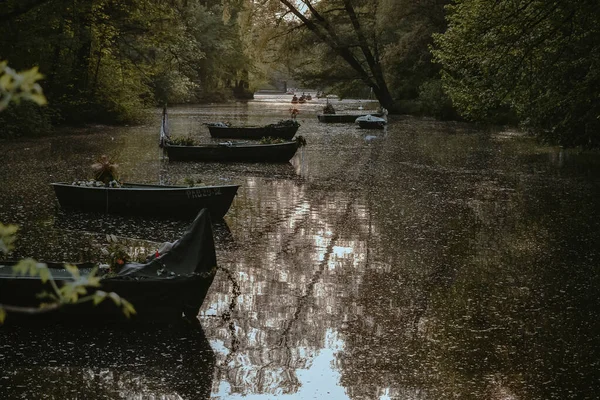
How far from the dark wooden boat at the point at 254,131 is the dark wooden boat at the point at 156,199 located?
19.4 meters

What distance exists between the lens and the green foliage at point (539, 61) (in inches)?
746

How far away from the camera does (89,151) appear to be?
1228 inches

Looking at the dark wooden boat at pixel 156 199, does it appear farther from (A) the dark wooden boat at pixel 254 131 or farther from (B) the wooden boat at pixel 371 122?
(B) the wooden boat at pixel 371 122

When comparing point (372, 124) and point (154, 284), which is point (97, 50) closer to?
point (372, 124)

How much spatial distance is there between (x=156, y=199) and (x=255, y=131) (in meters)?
21.5

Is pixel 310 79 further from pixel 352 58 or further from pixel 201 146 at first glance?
pixel 201 146

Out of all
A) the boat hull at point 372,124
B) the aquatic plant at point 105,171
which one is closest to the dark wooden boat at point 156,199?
the aquatic plant at point 105,171

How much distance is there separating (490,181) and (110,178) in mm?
12368

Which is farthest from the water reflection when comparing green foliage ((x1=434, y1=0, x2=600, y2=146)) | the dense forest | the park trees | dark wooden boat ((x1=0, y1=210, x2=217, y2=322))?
the park trees

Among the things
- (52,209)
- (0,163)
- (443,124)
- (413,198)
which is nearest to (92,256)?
(52,209)

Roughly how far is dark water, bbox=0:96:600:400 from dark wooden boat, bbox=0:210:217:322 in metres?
0.28

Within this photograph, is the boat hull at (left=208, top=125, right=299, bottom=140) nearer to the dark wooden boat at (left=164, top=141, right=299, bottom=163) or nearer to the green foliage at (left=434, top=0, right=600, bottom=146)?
the dark wooden boat at (left=164, top=141, right=299, bottom=163)

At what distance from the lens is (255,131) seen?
3784 centimetres

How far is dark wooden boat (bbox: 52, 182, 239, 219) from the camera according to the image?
16484 millimetres
